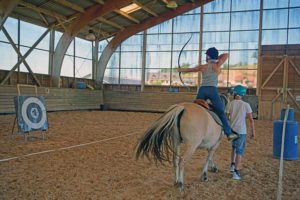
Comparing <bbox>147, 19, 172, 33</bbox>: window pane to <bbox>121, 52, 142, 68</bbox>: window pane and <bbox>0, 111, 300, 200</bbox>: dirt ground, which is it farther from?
<bbox>0, 111, 300, 200</bbox>: dirt ground

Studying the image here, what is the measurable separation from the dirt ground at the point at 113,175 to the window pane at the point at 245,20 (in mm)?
12779

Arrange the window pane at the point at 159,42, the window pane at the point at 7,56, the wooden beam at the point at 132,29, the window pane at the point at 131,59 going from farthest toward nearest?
1. the window pane at the point at 131,59
2. the window pane at the point at 159,42
3. the wooden beam at the point at 132,29
4. the window pane at the point at 7,56

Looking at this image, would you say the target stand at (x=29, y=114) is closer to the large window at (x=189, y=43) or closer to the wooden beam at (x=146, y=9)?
the large window at (x=189, y=43)

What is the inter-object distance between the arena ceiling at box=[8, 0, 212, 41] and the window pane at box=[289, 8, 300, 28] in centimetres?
499

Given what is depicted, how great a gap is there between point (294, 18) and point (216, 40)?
4435mm

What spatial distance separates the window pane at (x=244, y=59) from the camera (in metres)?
17.3

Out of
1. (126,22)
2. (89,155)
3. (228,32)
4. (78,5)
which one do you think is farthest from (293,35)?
(89,155)

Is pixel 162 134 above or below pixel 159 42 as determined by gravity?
below

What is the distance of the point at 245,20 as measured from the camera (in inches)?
692

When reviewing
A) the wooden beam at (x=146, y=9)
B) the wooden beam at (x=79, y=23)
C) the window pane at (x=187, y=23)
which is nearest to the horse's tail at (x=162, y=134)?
the wooden beam at (x=79, y=23)

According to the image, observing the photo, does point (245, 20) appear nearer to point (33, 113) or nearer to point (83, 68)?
point (83, 68)

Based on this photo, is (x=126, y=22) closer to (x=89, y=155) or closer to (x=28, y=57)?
(x=28, y=57)

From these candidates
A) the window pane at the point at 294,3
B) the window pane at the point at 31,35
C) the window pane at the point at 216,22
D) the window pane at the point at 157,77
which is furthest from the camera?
the window pane at the point at 157,77

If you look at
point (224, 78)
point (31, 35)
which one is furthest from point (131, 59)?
point (31, 35)
